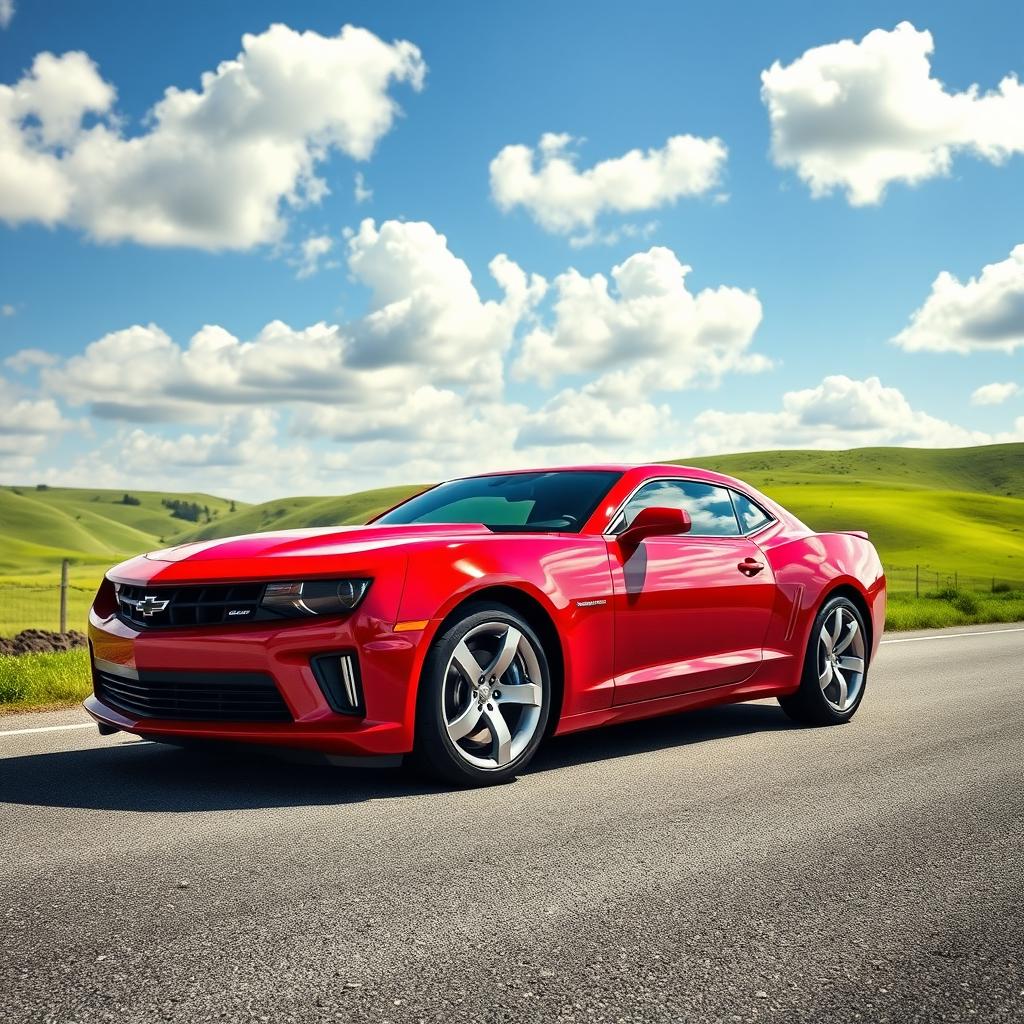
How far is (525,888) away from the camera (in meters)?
3.56

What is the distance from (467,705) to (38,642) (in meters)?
12.3

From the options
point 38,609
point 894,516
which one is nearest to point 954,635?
point 38,609

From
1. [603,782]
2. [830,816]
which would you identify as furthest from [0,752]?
[830,816]

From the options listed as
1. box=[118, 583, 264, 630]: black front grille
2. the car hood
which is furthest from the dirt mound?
box=[118, 583, 264, 630]: black front grille

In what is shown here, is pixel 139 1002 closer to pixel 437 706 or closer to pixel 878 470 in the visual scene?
pixel 437 706

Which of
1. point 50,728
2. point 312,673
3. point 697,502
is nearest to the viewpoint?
point 312,673

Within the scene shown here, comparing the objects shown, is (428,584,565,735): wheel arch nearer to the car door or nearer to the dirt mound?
the car door

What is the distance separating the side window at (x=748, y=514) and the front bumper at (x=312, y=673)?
106 inches

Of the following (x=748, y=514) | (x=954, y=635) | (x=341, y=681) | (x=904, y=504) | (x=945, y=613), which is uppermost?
(x=748, y=514)

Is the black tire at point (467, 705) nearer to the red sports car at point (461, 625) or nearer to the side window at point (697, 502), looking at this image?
the red sports car at point (461, 625)

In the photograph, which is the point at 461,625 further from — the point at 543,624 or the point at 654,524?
the point at 654,524

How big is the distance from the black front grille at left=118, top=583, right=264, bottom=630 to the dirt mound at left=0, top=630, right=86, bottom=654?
35.5 ft

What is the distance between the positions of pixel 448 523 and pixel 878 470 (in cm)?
16221

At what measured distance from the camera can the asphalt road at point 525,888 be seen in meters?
2.70
